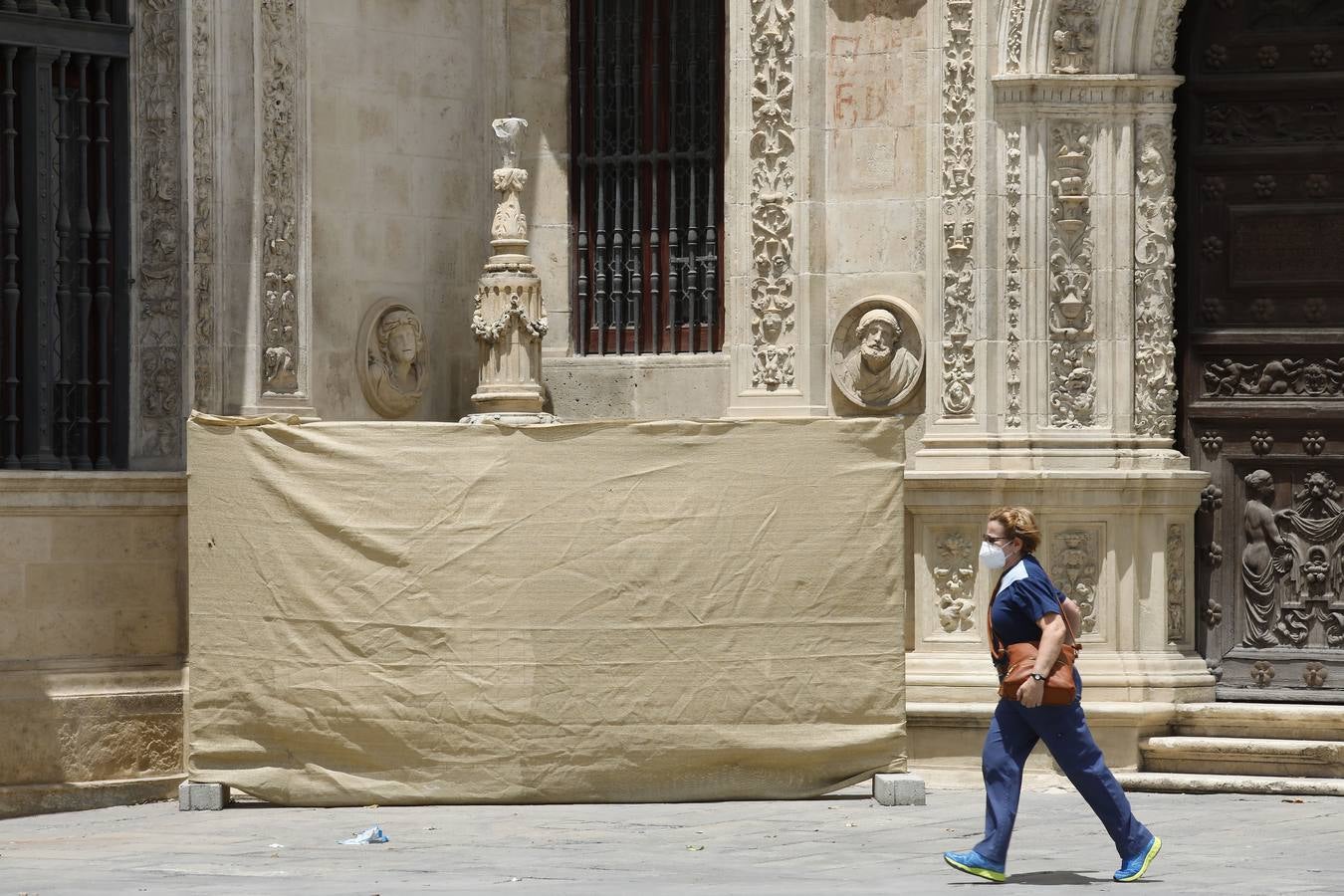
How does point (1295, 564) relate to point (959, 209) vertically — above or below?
below

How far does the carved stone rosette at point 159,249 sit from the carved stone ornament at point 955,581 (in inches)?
186

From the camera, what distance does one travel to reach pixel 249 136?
15867mm

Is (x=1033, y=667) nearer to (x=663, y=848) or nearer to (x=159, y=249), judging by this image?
(x=663, y=848)

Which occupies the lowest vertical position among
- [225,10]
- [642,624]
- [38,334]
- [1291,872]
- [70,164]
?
[1291,872]

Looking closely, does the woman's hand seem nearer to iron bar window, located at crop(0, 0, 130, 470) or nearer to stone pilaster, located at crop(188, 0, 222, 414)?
stone pilaster, located at crop(188, 0, 222, 414)

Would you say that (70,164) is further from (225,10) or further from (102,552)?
(102,552)

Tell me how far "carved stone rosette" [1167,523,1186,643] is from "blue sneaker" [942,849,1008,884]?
483 cm

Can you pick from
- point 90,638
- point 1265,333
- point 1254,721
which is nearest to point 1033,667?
point 1254,721

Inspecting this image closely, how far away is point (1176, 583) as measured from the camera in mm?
Result: 15859

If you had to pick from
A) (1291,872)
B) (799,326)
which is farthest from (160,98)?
(1291,872)

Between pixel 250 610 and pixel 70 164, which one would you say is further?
pixel 70 164

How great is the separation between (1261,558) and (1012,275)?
92.7 inches

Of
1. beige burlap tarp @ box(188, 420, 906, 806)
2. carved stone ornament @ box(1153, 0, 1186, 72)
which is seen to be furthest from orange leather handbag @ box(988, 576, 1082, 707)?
carved stone ornament @ box(1153, 0, 1186, 72)

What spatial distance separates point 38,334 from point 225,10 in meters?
2.30
